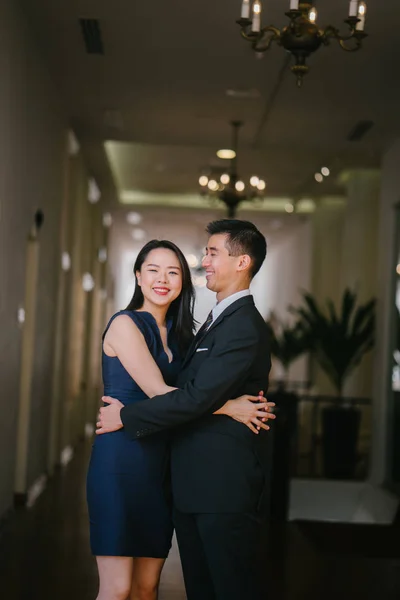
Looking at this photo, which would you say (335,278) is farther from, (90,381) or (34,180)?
(34,180)

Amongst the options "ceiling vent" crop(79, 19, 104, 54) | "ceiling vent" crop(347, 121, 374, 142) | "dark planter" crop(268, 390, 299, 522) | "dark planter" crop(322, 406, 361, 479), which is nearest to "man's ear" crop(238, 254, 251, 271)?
"ceiling vent" crop(79, 19, 104, 54)

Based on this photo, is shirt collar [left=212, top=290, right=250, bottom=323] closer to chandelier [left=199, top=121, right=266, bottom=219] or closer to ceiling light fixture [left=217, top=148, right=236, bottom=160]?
chandelier [left=199, top=121, right=266, bottom=219]

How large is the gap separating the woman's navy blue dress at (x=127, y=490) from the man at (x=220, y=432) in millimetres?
72

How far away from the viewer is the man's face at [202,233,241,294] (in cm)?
286

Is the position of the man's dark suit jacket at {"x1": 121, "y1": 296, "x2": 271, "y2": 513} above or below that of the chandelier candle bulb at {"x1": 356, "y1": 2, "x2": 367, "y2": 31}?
below

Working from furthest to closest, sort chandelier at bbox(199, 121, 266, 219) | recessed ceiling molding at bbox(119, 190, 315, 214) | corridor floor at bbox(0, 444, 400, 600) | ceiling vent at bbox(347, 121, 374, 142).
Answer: recessed ceiling molding at bbox(119, 190, 315, 214), chandelier at bbox(199, 121, 266, 219), ceiling vent at bbox(347, 121, 374, 142), corridor floor at bbox(0, 444, 400, 600)

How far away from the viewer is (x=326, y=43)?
171 inches

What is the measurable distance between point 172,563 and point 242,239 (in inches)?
121

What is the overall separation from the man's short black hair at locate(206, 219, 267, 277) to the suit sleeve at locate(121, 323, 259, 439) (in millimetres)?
251

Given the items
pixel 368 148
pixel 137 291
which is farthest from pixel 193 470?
pixel 368 148

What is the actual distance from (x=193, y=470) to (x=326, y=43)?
8.20 feet

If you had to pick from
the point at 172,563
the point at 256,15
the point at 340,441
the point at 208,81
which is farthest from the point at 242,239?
the point at 340,441

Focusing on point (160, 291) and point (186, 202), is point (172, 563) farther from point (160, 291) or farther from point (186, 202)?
point (186, 202)

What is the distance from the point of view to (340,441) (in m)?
9.77
